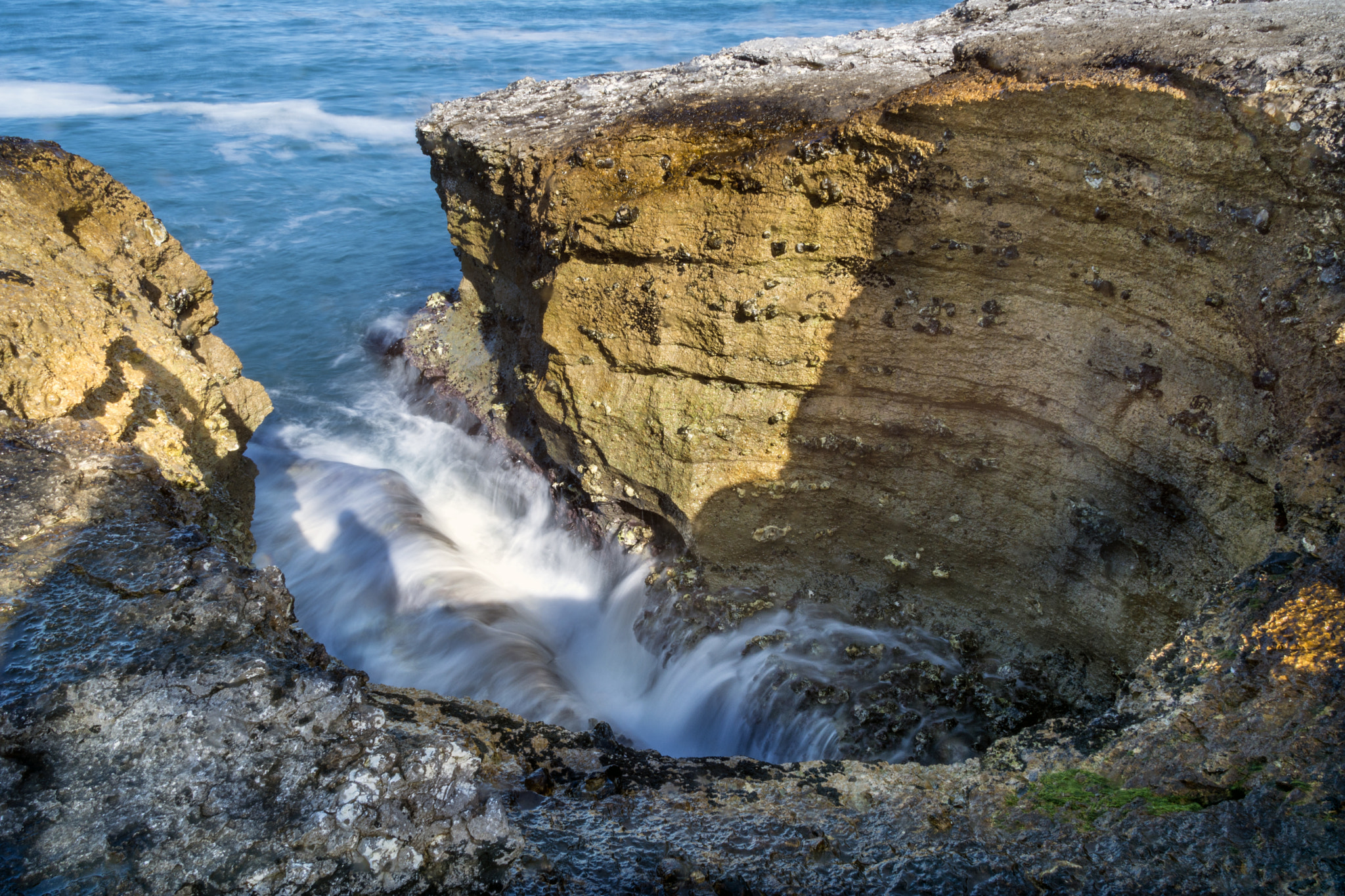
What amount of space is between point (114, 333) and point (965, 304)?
463 cm

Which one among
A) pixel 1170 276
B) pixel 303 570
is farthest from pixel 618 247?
pixel 303 570

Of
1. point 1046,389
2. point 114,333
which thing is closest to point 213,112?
point 114,333

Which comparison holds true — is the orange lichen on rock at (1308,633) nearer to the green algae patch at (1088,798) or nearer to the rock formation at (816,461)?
the rock formation at (816,461)

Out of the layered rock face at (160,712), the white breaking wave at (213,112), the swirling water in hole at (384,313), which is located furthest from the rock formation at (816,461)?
the white breaking wave at (213,112)

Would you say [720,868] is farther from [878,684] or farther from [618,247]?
[618,247]

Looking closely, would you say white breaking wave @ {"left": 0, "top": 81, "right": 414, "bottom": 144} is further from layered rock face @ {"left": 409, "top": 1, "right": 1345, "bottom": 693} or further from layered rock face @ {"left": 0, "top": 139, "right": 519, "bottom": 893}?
layered rock face @ {"left": 0, "top": 139, "right": 519, "bottom": 893}

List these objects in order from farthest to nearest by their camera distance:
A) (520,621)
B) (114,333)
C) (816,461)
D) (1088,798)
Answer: (520,621) < (816,461) < (114,333) < (1088,798)

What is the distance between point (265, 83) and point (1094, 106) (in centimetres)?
1912

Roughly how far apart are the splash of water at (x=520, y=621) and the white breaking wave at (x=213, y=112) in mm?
10231

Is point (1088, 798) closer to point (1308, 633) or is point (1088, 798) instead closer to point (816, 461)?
point (1308, 633)

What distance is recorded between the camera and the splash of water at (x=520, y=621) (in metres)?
5.39

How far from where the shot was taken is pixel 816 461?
17.8 ft

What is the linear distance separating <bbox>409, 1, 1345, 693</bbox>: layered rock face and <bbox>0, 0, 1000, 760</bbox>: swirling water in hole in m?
0.91

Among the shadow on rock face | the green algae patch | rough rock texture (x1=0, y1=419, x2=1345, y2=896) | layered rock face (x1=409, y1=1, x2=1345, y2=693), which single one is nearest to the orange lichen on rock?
rough rock texture (x1=0, y1=419, x2=1345, y2=896)
